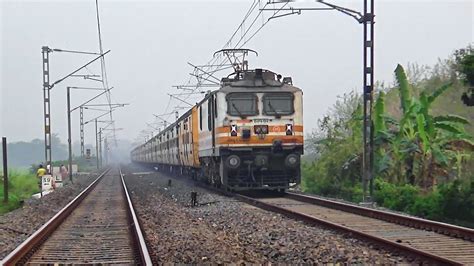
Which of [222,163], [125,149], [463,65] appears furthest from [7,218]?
[125,149]

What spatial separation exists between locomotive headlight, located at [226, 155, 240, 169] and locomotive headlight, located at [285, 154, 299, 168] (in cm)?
148

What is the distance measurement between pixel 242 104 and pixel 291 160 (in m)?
2.23

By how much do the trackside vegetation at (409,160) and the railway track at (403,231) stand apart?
2272 millimetres

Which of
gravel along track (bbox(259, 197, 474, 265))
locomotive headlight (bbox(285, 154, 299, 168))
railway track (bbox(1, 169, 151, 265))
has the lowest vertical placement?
railway track (bbox(1, 169, 151, 265))

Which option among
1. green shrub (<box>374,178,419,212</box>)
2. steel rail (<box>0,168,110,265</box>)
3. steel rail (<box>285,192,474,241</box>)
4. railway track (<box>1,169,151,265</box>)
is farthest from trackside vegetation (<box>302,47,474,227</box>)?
steel rail (<box>0,168,110,265</box>)

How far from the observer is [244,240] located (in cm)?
1002

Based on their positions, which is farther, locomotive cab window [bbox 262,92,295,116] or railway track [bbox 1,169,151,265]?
locomotive cab window [bbox 262,92,295,116]

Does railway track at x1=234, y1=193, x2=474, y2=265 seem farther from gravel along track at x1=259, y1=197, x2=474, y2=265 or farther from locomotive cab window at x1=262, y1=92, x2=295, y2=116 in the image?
locomotive cab window at x1=262, y1=92, x2=295, y2=116

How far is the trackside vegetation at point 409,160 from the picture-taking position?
1477 cm

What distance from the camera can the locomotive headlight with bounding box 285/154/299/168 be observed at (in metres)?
18.7

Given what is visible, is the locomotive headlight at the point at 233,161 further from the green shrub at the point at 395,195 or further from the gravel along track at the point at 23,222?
the gravel along track at the point at 23,222

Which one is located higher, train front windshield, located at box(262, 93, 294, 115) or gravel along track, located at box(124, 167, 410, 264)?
train front windshield, located at box(262, 93, 294, 115)

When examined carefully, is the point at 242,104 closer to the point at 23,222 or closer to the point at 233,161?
the point at 233,161

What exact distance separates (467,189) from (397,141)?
5.74 meters
